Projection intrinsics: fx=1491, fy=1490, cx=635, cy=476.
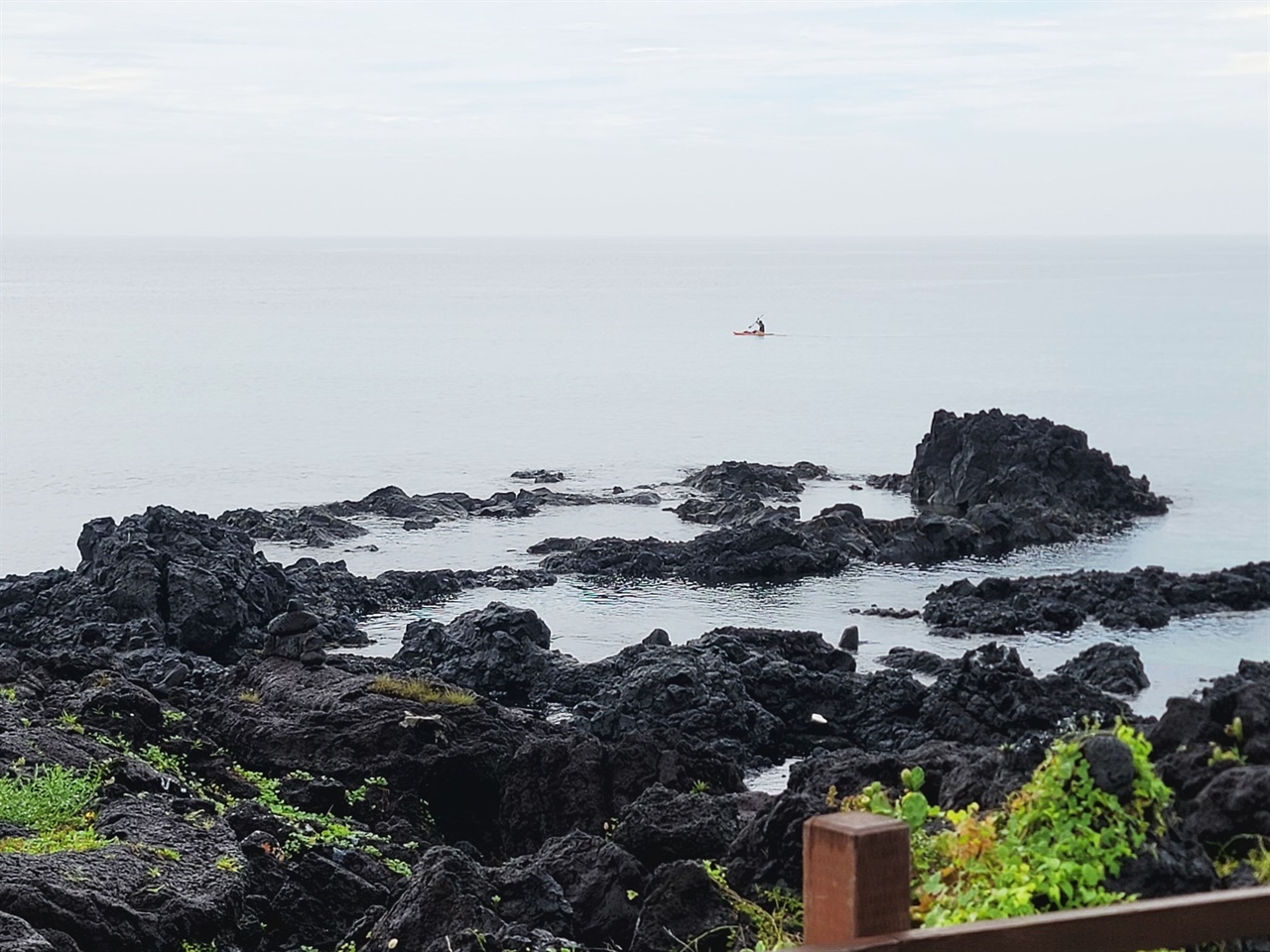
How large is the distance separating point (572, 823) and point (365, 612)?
2130 cm

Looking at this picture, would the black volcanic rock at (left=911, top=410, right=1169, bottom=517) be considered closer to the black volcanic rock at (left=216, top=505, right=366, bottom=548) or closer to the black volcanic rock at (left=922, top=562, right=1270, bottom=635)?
the black volcanic rock at (left=922, top=562, right=1270, bottom=635)

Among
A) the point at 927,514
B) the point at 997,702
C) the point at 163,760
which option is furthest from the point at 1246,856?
the point at 927,514

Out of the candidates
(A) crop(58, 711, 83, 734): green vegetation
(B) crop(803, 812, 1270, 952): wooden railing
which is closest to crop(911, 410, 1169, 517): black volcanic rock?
(A) crop(58, 711, 83, 734): green vegetation

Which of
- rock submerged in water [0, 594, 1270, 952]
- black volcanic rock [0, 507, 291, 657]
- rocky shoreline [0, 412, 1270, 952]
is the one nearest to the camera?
rock submerged in water [0, 594, 1270, 952]

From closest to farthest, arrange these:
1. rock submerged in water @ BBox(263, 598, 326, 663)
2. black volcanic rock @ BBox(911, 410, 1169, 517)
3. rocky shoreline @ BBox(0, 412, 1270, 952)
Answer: rocky shoreline @ BBox(0, 412, 1270, 952), rock submerged in water @ BBox(263, 598, 326, 663), black volcanic rock @ BBox(911, 410, 1169, 517)

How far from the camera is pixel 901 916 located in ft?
8.87

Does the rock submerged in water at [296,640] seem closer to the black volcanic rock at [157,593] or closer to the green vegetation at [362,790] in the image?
the black volcanic rock at [157,593]

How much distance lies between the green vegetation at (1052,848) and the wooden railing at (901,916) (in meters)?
1.92

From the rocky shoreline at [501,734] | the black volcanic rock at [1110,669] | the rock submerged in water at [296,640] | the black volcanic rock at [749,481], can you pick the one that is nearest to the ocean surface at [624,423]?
the black volcanic rock at [1110,669]

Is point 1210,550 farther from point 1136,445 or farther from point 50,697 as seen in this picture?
point 50,697

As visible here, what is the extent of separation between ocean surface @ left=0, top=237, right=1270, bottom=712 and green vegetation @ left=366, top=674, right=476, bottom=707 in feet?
33.7

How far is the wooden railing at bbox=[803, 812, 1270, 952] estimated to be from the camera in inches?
105

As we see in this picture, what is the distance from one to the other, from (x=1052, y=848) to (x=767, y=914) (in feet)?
10.6

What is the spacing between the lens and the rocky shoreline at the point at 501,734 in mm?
9180
